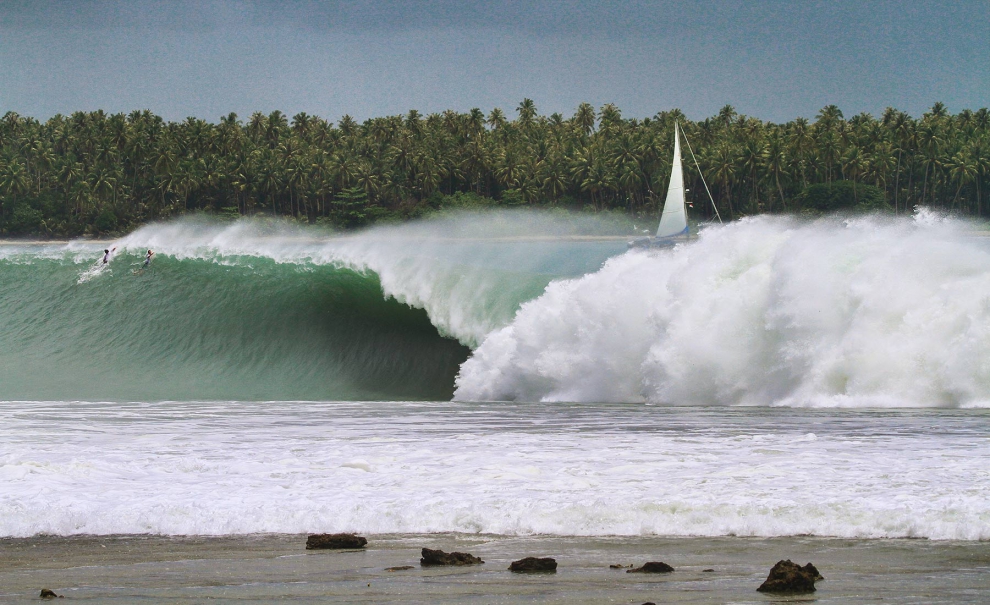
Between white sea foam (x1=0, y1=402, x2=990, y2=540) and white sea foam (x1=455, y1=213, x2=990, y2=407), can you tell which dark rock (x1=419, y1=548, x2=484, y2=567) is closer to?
white sea foam (x1=0, y1=402, x2=990, y2=540)

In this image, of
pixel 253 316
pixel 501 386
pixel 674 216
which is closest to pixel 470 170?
pixel 674 216

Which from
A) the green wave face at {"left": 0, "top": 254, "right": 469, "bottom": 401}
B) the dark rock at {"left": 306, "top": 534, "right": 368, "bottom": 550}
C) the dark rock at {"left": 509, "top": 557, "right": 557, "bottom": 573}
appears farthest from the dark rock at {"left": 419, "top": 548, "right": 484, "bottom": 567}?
the green wave face at {"left": 0, "top": 254, "right": 469, "bottom": 401}

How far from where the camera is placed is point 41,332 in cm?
2980

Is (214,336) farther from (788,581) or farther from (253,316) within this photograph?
(788,581)

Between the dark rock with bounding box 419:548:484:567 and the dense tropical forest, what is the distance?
113252 millimetres

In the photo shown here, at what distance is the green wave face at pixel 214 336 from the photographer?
80.8 ft

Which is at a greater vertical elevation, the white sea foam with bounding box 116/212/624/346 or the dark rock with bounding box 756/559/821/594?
the white sea foam with bounding box 116/212/624/346

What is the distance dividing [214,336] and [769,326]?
14829mm

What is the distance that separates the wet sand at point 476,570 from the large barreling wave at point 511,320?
9604mm

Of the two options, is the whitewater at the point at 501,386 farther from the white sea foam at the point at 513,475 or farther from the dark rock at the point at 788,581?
the dark rock at the point at 788,581

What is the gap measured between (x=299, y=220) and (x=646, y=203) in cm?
3623

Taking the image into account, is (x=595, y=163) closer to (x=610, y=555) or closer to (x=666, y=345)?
(x=666, y=345)

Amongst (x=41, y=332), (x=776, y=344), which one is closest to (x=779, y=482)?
(x=776, y=344)

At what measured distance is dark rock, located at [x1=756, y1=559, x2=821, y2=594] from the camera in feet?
20.0
